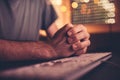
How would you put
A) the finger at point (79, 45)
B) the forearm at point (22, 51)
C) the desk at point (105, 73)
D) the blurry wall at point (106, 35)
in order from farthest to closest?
the blurry wall at point (106, 35) → the finger at point (79, 45) → the forearm at point (22, 51) → the desk at point (105, 73)

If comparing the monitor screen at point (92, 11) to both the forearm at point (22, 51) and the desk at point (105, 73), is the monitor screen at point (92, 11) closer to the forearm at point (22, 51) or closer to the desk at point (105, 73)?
the forearm at point (22, 51)

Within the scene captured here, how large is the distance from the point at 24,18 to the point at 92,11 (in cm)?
147

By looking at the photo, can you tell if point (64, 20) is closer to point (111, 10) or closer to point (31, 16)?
point (111, 10)

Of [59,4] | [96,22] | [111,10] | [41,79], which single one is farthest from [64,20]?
[41,79]

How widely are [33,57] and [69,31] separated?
0.63 feet

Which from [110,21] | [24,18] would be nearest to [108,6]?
[110,21]

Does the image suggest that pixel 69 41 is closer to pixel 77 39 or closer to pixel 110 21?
pixel 77 39

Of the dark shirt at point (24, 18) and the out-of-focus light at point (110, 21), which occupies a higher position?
the dark shirt at point (24, 18)

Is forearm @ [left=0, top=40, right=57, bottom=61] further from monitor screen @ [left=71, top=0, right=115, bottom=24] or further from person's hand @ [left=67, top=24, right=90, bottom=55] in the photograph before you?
monitor screen @ [left=71, top=0, right=115, bottom=24]

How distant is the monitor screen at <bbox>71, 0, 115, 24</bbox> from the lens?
2.40m

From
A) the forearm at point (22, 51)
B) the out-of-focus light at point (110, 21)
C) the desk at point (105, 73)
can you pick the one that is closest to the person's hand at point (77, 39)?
the forearm at point (22, 51)

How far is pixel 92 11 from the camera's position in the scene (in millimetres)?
2516

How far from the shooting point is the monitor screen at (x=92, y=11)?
240cm

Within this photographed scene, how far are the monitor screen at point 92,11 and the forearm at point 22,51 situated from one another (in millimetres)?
1720
